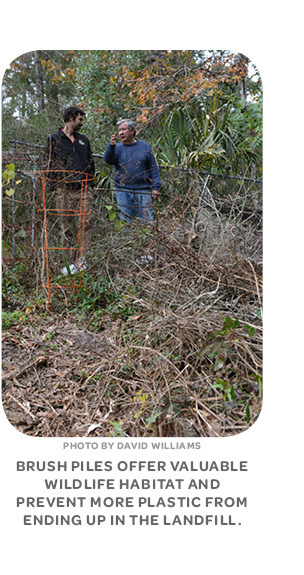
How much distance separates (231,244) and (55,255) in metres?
1.89

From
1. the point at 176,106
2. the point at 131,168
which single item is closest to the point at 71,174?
the point at 131,168

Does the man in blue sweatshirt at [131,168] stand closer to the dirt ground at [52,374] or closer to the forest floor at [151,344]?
the forest floor at [151,344]

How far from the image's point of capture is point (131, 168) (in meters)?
4.42

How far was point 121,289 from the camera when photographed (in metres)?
3.57

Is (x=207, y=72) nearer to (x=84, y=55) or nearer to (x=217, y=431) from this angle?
(x=84, y=55)

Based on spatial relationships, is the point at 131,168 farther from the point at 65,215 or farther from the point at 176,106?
the point at 176,106

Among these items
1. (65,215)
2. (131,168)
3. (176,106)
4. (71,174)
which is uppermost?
(176,106)

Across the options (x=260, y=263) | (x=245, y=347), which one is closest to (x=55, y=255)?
(x=260, y=263)

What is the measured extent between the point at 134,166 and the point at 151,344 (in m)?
2.42

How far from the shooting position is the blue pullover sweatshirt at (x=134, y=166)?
4.33 metres

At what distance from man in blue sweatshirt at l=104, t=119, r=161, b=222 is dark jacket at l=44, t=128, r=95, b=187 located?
0.76 feet

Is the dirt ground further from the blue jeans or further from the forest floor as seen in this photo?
the blue jeans
